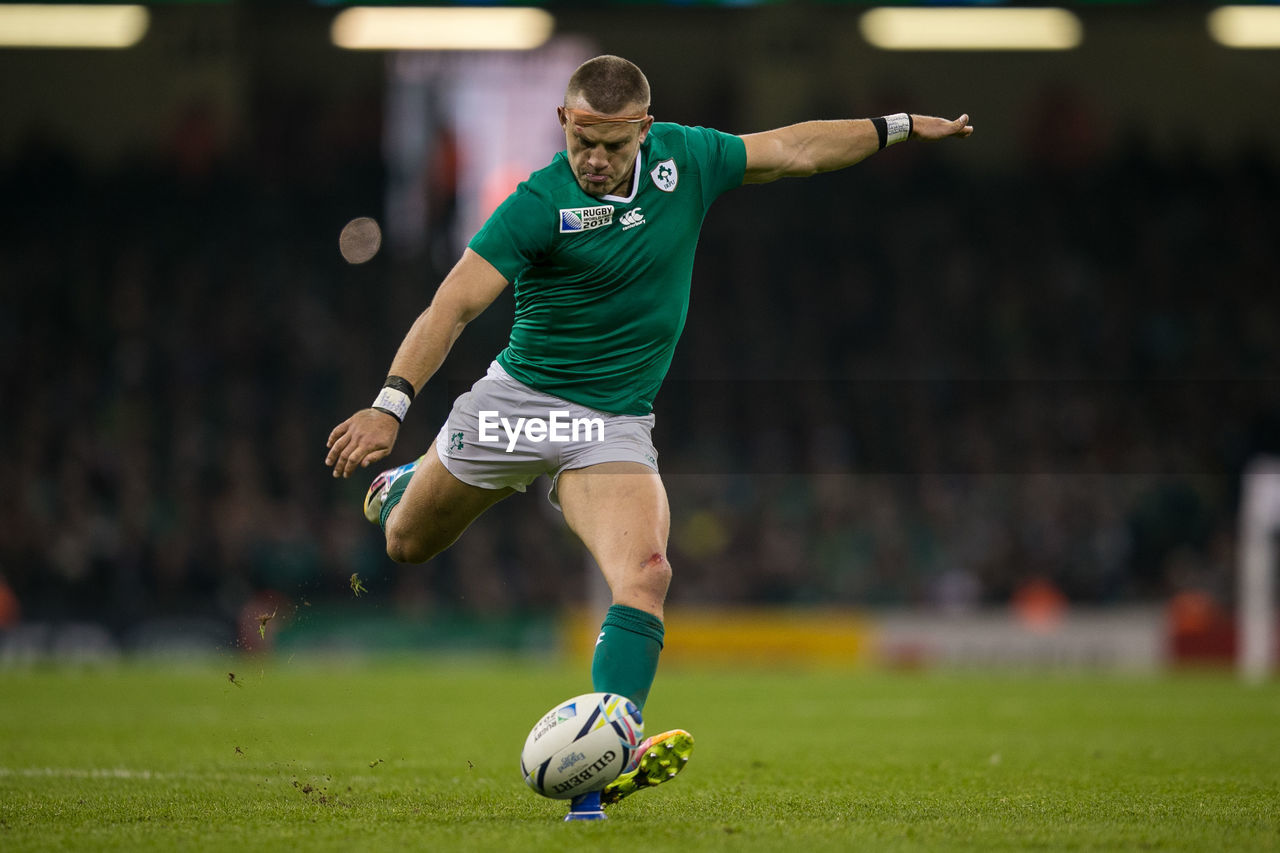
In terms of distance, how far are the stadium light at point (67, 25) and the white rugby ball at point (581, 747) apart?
19.8 metres

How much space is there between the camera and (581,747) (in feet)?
15.3

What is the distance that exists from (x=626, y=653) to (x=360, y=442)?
3.56 feet

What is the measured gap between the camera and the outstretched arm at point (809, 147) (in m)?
5.62

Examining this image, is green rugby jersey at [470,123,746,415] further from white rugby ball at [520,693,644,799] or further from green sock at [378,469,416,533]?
white rugby ball at [520,693,644,799]

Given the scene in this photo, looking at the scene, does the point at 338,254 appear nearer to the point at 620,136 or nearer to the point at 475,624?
the point at 475,624

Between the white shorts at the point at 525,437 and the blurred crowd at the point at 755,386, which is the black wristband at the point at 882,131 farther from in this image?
the blurred crowd at the point at 755,386

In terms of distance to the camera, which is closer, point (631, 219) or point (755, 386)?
point (631, 219)

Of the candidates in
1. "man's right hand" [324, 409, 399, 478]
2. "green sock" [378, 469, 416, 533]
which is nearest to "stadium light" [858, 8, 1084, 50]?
"green sock" [378, 469, 416, 533]

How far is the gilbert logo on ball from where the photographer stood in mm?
23578

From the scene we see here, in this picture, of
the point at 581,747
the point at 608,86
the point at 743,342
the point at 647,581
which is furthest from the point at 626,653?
the point at 743,342

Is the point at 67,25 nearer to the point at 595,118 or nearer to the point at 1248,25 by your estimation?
the point at 1248,25

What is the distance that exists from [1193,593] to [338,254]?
13.4 metres

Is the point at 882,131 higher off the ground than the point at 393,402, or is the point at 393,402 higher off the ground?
the point at 882,131

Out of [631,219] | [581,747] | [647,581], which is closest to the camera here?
[581,747]
